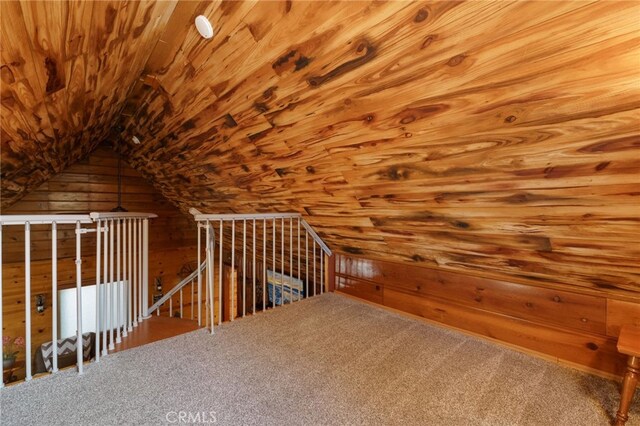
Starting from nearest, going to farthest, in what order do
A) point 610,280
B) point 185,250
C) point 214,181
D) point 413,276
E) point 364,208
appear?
point 610,280, point 364,208, point 413,276, point 214,181, point 185,250

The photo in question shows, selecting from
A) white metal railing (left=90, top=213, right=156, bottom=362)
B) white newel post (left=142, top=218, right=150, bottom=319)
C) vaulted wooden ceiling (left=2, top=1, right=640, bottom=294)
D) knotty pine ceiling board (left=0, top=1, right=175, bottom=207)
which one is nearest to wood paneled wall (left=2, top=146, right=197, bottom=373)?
knotty pine ceiling board (left=0, top=1, right=175, bottom=207)

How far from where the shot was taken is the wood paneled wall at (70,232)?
13.4 feet

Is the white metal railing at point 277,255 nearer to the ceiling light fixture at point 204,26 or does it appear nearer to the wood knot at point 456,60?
the ceiling light fixture at point 204,26

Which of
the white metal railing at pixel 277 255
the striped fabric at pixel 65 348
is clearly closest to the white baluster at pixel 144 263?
the white metal railing at pixel 277 255

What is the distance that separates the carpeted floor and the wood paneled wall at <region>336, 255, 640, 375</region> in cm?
12

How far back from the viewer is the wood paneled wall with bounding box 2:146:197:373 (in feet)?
13.4

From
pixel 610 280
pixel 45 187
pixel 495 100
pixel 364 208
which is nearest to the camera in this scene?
pixel 495 100

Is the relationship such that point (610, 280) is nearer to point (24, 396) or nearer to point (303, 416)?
point (303, 416)

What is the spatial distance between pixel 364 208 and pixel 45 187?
481cm

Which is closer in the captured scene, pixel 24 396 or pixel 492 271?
pixel 24 396

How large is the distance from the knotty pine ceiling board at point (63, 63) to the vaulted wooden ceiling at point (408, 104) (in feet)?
0.04

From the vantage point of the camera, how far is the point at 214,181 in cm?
351

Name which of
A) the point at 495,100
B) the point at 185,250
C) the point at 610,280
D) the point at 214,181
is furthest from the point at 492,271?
the point at 185,250

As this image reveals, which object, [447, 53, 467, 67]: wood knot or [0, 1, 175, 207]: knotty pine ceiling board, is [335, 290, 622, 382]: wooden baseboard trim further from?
[0, 1, 175, 207]: knotty pine ceiling board
